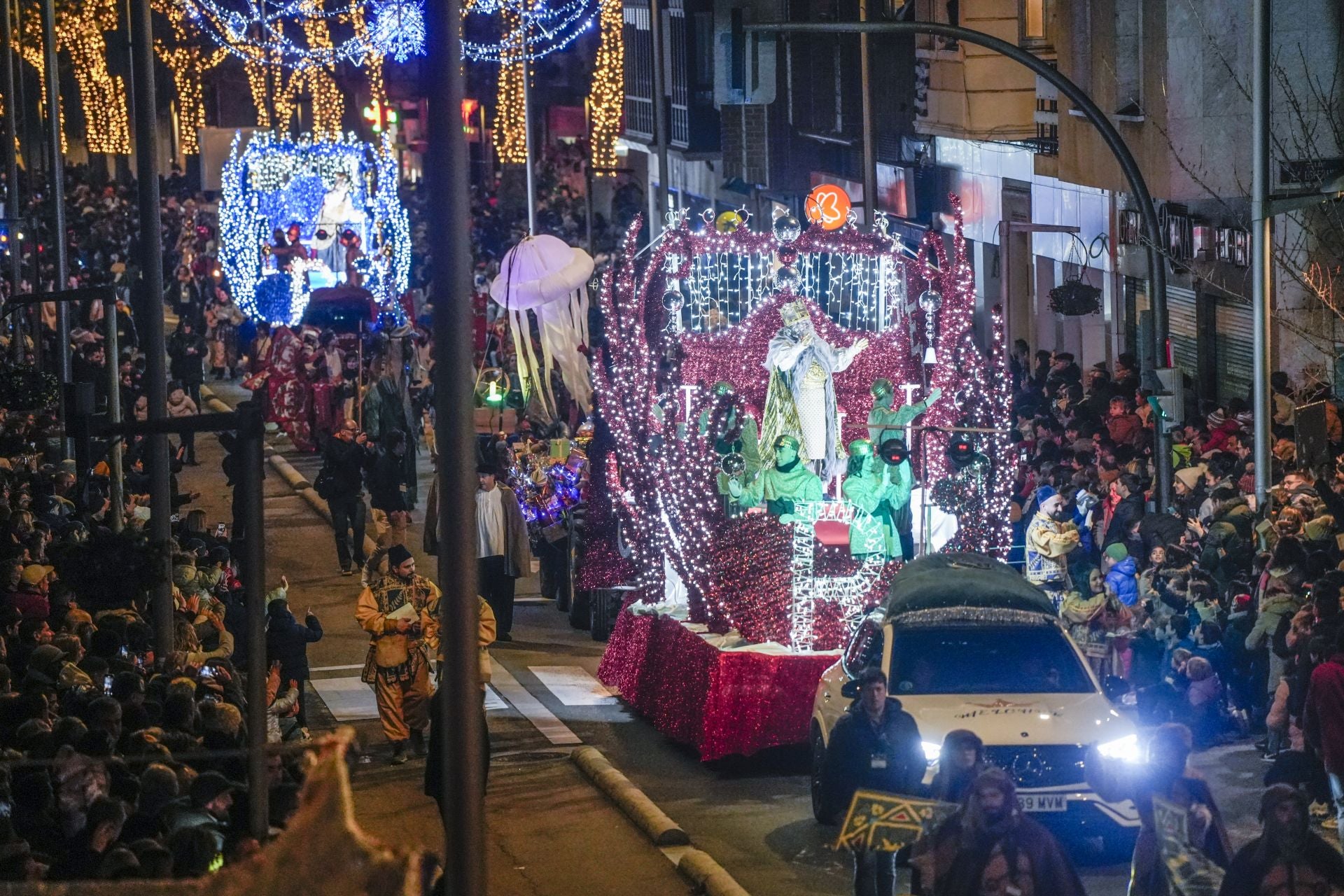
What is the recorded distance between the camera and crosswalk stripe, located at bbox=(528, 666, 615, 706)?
751 inches

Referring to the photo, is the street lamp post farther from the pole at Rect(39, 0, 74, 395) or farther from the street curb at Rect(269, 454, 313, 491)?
the street curb at Rect(269, 454, 313, 491)

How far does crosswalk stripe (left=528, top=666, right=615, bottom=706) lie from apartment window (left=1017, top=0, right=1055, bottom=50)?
14.0 meters

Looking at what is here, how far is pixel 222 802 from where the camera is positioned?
10367mm

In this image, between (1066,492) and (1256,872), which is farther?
(1066,492)

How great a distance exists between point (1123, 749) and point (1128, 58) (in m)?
14.9

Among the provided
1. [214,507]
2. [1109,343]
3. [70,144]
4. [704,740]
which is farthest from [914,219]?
[70,144]

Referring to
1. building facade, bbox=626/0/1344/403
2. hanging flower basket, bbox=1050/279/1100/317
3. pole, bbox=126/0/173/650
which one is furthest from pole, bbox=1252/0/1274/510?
hanging flower basket, bbox=1050/279/1100/317

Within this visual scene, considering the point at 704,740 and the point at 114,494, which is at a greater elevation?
the point at 114,494

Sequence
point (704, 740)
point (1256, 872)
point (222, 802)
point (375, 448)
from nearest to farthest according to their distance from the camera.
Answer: point (1256, 872)
point (222, 802)
point (704, 740)
point (375, 448)

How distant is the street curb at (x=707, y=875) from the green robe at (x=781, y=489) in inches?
168

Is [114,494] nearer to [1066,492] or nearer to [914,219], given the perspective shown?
[1066,492]

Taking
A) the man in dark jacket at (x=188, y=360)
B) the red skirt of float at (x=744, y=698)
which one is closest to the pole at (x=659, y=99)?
the man in dark jacket at (x=188, y=360)

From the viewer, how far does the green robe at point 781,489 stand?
58.9 feet

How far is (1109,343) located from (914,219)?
8302 millimetres
